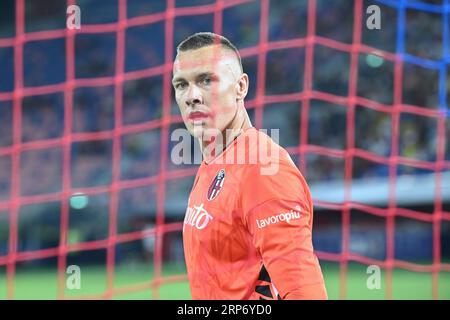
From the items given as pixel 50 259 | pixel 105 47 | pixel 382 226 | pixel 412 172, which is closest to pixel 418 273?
pixel 382 226

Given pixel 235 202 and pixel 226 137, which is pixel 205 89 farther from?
pixel 235 202

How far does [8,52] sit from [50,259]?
3.46 m

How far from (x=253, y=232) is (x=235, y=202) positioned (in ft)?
0.34

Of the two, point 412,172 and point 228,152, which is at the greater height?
point 412,172

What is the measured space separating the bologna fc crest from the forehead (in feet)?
1.10

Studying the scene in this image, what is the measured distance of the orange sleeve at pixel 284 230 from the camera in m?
1.84

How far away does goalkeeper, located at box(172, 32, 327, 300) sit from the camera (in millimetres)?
1869

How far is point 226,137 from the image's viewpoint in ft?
7.32

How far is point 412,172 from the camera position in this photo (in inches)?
343
